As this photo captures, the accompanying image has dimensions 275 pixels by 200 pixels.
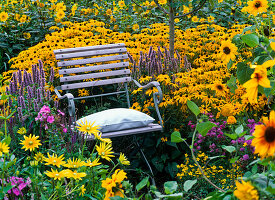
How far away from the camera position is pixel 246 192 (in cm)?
92

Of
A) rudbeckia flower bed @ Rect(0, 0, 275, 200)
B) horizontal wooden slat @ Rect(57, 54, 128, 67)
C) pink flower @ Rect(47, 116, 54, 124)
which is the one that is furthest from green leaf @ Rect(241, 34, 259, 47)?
horizontal wooden slat @ Rect(57, 54, 128, 67)

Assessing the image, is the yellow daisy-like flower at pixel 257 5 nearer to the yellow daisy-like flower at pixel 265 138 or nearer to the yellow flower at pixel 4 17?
the yellow daisy-like flower at pixel 265 138

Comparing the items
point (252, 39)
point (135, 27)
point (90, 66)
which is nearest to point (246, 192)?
point (252, 39)

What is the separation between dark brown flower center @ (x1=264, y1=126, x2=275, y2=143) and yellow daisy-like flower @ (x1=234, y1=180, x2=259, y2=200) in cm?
13

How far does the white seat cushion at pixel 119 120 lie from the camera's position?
2866 millimetres

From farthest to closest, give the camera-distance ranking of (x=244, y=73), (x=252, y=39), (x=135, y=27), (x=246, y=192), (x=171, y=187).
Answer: (x=135, y=27) < (x=244, y=73) < (x=252, y=39) < (x=171, y=187) < (x=246, y=192)

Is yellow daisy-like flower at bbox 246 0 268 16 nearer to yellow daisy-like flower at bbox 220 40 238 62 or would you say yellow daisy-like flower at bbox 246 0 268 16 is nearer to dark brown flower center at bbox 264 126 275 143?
yellow daisy-like flower at bbox 220 40 238 62

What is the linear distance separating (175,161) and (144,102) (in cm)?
58

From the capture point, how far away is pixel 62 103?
386 centimetres

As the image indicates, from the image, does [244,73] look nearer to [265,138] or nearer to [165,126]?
[265,138]

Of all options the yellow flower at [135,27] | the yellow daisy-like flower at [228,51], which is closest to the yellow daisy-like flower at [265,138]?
the yellow daisy-like flower at [228,51]

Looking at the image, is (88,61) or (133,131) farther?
(88,61)

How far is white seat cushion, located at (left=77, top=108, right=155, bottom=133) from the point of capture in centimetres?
287

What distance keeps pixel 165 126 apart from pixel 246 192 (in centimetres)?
232
